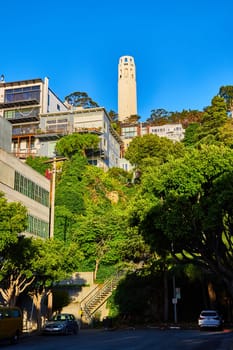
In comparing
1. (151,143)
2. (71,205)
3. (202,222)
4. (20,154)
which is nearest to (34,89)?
(20,154)

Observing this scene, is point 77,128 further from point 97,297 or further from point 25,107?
point 97,297

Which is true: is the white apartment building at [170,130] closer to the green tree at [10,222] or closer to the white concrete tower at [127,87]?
the white concrete tower at [127,87]

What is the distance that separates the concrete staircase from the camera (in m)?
38.7

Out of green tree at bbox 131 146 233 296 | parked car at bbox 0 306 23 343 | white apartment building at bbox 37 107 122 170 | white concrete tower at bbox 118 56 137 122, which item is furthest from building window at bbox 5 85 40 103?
white concrete tower at bbox 118 56 137 122

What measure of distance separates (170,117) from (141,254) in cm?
7780

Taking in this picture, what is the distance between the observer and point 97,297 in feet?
134

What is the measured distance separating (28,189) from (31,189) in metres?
0.67

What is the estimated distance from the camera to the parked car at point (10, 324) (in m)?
22.8

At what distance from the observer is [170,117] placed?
386ft

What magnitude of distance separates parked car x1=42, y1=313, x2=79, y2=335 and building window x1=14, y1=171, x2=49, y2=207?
1254 cm

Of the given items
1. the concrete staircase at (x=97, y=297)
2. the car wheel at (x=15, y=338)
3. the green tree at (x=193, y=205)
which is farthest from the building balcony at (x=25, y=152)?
the car wheel at (x=15, y=338)

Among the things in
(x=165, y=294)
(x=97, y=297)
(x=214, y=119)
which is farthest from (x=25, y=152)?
(x=165, y=294)

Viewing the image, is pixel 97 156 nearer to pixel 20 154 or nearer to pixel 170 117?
pixel 20 154

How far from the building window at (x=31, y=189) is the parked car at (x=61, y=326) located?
1254 cm
